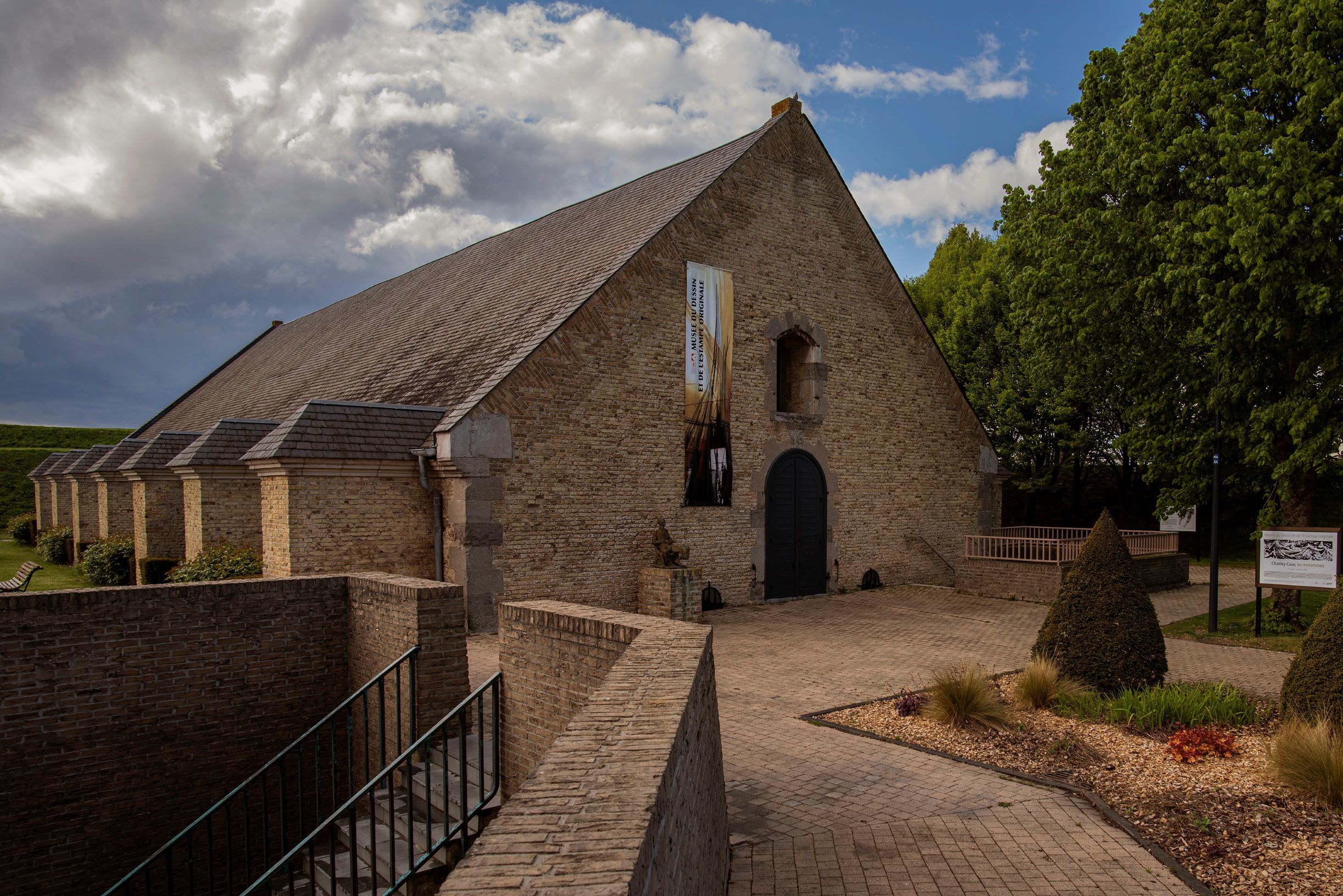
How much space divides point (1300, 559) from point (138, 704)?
15726mm

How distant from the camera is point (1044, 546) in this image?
1923 cm

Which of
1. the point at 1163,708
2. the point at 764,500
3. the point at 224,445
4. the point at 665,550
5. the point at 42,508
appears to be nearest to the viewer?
the point at 1163,708

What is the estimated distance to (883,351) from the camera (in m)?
20.1

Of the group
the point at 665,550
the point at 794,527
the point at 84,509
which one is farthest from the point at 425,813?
the point at 84,509

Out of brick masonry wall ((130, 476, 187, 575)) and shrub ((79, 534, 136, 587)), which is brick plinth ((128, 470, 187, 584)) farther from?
shrub ((79, 534, 136, 587))

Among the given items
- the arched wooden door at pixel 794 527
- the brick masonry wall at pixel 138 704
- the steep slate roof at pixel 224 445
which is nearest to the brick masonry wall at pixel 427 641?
the brick masonry wall at pixel 138 704

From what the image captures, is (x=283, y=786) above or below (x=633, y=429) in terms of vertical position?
below

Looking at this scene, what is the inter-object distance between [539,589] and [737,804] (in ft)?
26.5

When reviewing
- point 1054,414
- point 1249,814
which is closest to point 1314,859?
point 1249,814

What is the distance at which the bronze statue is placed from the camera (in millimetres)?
15312

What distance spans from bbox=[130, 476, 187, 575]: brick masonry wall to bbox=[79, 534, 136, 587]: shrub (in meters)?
2.47

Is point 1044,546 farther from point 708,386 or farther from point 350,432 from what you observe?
point 350,432

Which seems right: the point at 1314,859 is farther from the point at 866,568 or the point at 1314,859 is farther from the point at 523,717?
the point at 866,568

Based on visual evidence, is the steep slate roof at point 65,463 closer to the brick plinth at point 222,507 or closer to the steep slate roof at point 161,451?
the steep slate roof at point 161,451
